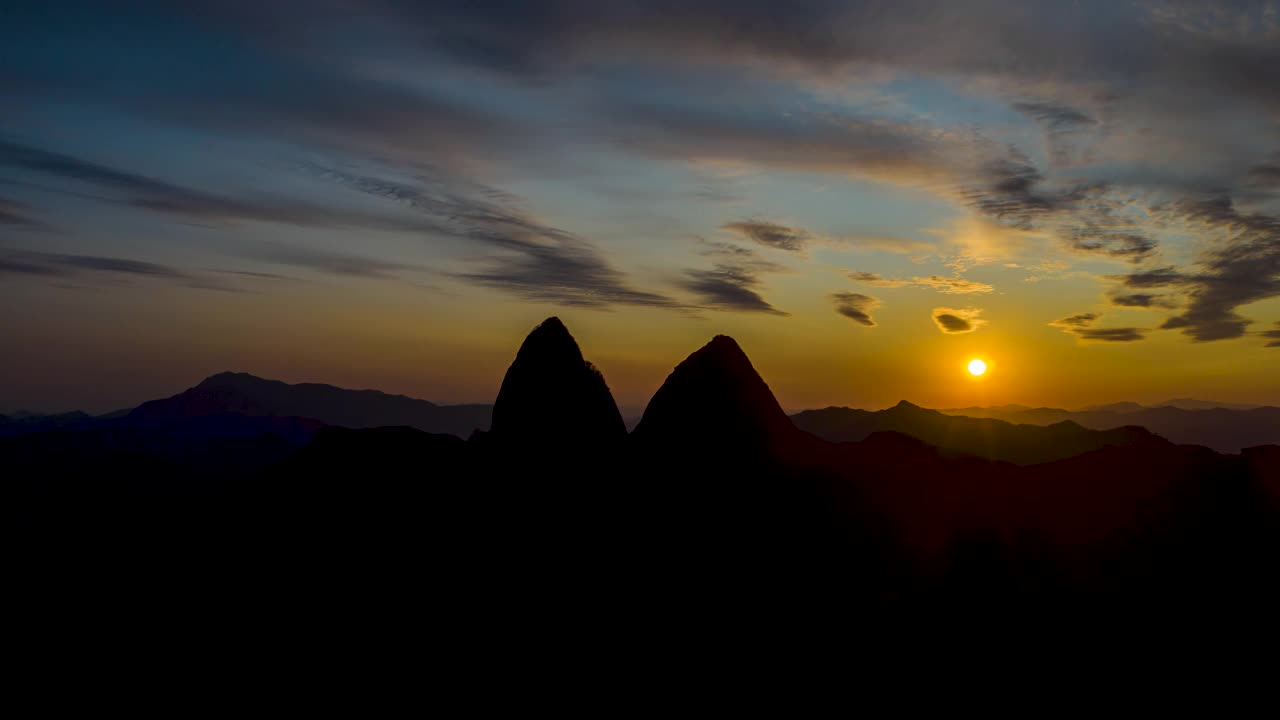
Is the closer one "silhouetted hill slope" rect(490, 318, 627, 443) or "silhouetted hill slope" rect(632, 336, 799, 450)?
"silhouetted hill slope" rect(632, 336, 799, 450)

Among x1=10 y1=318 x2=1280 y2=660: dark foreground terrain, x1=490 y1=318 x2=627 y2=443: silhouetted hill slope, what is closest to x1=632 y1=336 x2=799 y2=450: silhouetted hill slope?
x1=10 y1=318 x2=1280 y2=660: dark foreground terrain

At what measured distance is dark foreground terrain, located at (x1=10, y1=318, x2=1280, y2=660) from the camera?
1697 inches

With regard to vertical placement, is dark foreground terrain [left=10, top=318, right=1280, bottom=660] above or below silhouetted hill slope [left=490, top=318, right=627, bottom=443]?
below

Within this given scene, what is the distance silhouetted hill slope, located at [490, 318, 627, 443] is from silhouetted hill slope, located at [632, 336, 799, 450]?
3.48 meters

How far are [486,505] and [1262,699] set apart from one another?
1711 inches

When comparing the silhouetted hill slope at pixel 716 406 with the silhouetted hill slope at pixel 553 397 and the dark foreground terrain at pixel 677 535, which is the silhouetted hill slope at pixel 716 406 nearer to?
the dark foreground terrain at pixel 677 535

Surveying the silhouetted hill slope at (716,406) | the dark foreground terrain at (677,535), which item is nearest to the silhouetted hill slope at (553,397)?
the dark foreground terrain at (677,535)

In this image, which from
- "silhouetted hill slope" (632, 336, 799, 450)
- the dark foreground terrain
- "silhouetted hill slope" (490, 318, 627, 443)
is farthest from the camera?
"silhouetted hill slope" (490, 318, 627, 443)

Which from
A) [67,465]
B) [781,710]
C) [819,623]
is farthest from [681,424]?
[67,465]

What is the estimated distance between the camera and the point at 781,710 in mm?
38938

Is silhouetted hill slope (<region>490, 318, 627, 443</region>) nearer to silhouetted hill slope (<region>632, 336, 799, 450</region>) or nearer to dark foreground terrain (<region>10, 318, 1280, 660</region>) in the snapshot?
dark foreground terrain (<region>10, 318, 1280, 660</region>)

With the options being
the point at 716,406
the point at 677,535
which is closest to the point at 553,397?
the point at 716,406

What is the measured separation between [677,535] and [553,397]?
1502cm

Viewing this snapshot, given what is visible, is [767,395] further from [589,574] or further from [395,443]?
[395,443]
